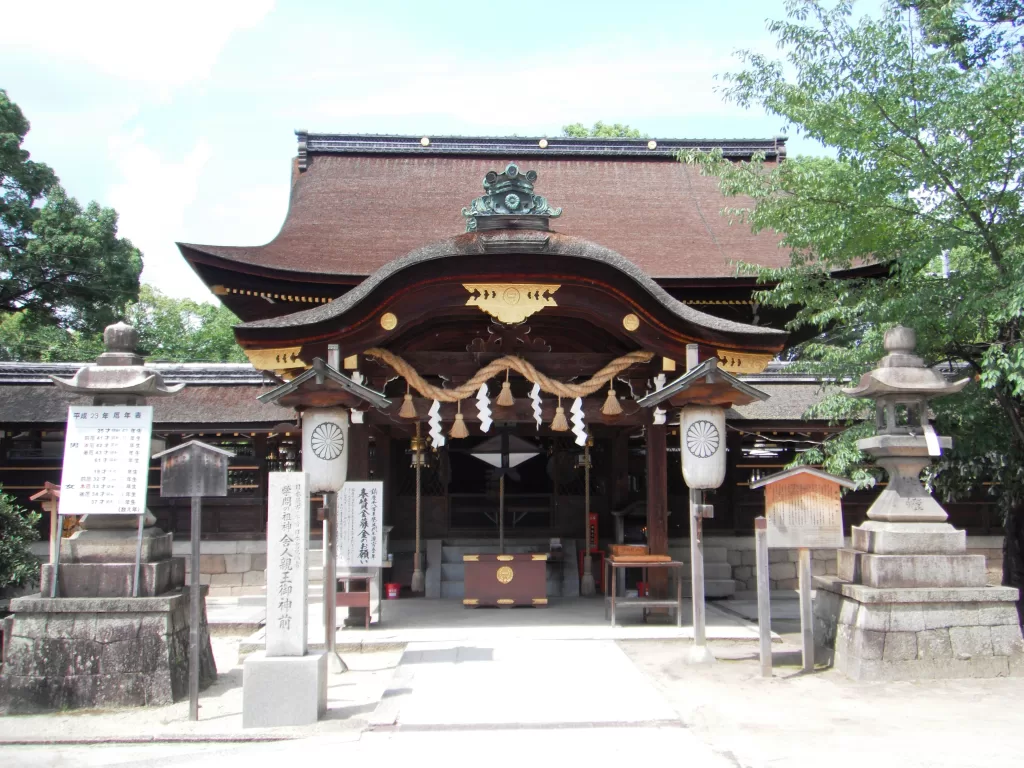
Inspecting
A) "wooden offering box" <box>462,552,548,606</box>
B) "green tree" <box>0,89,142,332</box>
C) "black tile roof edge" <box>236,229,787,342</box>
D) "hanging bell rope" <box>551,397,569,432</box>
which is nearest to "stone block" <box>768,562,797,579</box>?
"wooden offering box" <box>462,552,548,606</box>

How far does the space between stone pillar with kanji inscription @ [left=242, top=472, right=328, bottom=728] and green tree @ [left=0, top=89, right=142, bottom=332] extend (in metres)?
15.9

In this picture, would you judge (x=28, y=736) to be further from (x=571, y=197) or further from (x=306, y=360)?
(x=571, y=197)

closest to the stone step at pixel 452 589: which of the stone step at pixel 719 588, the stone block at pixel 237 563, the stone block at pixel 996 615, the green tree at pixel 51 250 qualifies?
the stone block at pixel 237 563

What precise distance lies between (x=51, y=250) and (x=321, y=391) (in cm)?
1474

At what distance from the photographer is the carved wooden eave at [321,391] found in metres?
7.49

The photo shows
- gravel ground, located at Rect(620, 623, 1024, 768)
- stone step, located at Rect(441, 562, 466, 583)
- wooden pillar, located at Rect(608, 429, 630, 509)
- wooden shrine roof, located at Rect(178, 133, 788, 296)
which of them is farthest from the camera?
wooden pillar, located at Rect(608, 429, 630, 509)

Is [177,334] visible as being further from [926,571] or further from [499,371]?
[926,571]

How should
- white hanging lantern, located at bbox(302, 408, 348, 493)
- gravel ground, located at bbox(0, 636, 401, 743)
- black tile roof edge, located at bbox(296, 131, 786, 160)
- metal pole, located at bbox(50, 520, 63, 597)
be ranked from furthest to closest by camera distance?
black tile roof edge, located at bbox(296, 131, 786, 160) < white hanging lantern, located at bbox(302, 408, 348, 493) < metal pole, located at bbox(50, 520, 63, 597) < gravel ground, located at bbox(0, 636, 401, 743)

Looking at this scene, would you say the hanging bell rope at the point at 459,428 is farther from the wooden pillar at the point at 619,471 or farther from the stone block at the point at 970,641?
the stone block at the point at 970,641

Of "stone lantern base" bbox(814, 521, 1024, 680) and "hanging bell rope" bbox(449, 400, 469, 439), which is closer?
"stone lantern base" bbox(814, 521, 1024, 680)

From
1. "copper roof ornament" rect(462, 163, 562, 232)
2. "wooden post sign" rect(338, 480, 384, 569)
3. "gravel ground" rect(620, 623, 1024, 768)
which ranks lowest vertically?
"gravel ground" rect(620, 623, 1024, 768)

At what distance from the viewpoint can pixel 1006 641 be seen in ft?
23.5

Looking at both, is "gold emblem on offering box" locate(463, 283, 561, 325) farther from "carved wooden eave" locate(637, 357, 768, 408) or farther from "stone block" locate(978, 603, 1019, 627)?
"stone block" locate(978, 603, 1019, 627)

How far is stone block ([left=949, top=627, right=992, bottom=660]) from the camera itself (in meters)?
7.07
